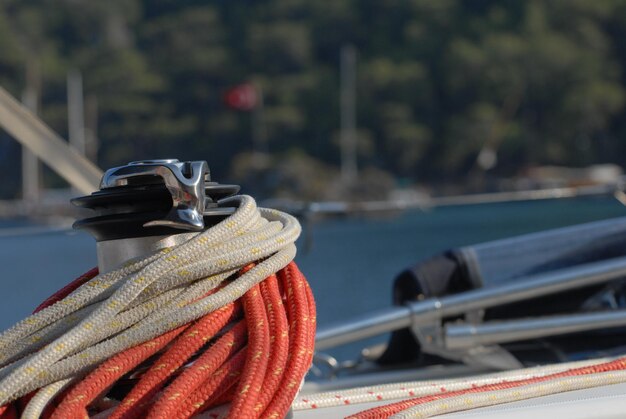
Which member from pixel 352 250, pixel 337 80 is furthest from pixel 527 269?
pixel 337 80

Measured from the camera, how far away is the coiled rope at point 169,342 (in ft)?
1.72

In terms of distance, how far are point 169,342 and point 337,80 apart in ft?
89.5

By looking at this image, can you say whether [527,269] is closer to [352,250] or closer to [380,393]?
[380,393]

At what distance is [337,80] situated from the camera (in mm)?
27547

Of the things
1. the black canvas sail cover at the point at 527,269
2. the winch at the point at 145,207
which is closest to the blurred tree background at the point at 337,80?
the black canvas sail cover at the point at 527,269

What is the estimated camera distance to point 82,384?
20.9 inches

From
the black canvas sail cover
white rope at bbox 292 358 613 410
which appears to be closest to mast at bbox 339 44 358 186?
the black canvas sail cover

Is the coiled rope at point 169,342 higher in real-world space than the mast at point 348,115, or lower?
higher

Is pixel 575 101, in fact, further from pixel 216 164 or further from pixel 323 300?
pixel 323 300

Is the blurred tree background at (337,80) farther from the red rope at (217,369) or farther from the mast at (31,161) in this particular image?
the red rope at (217,369)

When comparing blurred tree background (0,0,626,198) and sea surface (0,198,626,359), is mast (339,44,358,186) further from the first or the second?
sea surface (0,198,626,359)

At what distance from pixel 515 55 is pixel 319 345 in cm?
2479

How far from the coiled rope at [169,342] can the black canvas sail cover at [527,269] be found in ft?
1.67

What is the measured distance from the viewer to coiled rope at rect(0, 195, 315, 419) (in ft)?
1.72
